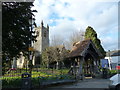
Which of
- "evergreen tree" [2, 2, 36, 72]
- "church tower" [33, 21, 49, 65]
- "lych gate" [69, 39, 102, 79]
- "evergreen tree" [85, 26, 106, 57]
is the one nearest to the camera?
"evergreen tree" [2, 2, 36, 72]

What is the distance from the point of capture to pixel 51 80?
35.1 feet

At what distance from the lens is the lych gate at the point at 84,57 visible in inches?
570

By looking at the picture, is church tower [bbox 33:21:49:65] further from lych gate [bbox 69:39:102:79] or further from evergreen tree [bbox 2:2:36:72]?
evergreen tree [bbox 2:2:36:72]

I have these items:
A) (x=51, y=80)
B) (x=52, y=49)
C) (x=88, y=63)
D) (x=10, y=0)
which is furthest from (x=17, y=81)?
(x=52, y=49)

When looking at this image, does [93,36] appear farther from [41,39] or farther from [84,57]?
[41,39]

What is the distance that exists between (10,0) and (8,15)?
3.40 ft

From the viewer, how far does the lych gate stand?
47.5 feet

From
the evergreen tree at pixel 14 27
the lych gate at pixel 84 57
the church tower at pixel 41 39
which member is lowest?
the lych gate at pixel 84 57

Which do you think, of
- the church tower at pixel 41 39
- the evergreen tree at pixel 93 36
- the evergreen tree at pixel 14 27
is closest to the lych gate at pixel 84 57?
the evergreen tree at pixel 93 36

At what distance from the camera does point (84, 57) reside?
16.1m

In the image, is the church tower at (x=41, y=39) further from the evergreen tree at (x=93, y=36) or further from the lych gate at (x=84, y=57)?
the lych gate at (x=84, y=57)

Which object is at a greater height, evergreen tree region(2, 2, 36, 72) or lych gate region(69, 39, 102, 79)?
evergreen tree region(2, 2, 36, 72)

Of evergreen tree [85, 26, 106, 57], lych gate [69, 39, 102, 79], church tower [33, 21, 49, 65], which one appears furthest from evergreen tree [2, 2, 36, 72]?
church tower [33, 21, 49, 65]

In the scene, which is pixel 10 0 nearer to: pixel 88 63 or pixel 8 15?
pixel 8 15
